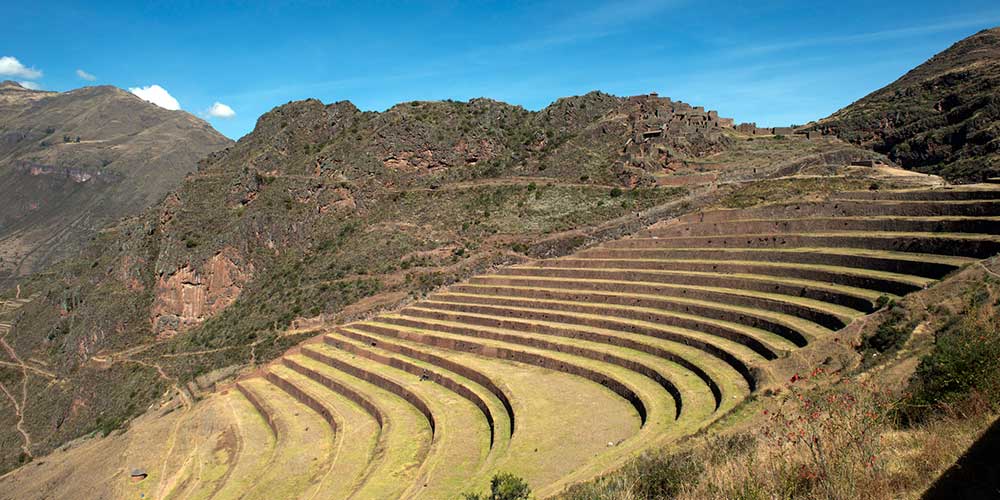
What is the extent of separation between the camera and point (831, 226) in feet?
68.1

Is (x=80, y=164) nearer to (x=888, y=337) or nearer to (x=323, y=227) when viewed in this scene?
(x=323, y=227)

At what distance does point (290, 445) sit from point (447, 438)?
243 inches

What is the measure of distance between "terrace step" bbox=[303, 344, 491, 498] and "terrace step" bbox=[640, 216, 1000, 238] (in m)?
13.7

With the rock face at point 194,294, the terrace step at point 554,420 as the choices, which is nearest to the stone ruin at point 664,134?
the terrace step at point 554,420

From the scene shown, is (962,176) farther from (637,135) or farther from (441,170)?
(441,170)

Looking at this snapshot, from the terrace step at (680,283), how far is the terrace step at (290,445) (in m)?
11.1

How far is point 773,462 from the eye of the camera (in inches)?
277

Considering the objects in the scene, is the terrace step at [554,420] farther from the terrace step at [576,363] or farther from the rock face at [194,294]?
the rock face at [194,294]

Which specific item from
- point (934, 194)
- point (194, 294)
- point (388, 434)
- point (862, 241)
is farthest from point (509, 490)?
point (194, 294)

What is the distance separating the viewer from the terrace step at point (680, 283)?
15.9m

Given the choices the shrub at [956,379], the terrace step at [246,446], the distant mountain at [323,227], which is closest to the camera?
the shrub at [956,379]

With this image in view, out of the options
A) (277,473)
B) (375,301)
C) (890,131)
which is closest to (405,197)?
(375,301)

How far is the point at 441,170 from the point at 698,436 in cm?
4180

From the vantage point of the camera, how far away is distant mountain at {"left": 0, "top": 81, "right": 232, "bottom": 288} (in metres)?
106
